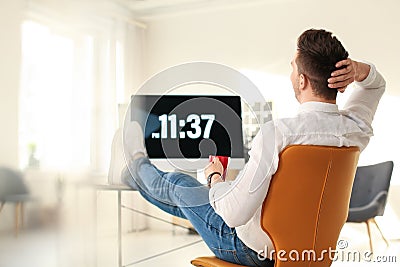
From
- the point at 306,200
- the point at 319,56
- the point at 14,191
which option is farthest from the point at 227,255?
the point at 14,191

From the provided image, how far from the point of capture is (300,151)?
117 cm

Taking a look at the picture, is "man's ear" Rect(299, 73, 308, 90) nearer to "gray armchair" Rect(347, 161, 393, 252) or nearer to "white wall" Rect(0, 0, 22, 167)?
"white wall" Rect(0, 0, 22, 167)

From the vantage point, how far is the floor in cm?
202

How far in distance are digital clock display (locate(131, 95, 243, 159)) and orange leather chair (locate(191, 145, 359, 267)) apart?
998mm

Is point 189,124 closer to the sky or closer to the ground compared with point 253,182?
closer to the sky

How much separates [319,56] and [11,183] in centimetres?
134

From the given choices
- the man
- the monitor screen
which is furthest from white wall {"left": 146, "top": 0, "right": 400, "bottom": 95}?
the man

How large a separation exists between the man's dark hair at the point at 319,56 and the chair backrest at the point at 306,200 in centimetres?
18

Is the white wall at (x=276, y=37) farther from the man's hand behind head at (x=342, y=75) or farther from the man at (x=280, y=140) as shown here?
the man's hand behind head at (x=342, y=75)

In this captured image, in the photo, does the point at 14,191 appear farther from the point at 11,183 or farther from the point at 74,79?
the point at 74,79

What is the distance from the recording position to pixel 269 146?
3.84ft

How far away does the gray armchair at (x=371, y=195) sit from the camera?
98.7 inches

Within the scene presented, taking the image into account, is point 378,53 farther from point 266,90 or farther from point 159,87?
point 159,87

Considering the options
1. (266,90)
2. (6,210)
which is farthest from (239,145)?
(6,210)
